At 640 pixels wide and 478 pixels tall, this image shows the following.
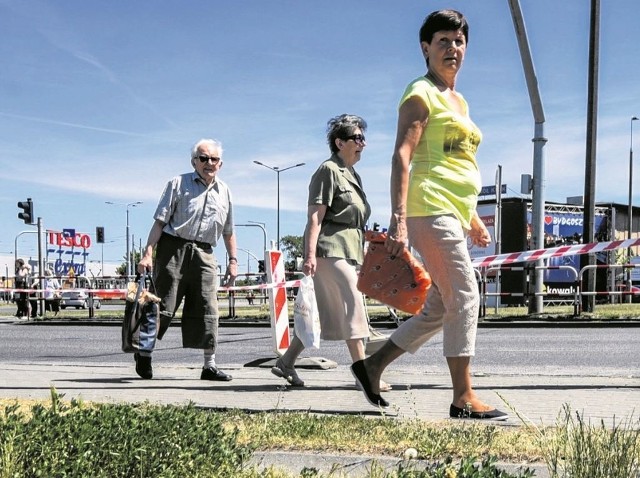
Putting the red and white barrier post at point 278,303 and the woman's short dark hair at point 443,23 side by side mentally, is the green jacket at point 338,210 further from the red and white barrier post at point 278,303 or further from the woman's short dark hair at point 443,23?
the red and white barrier post at point 278,303

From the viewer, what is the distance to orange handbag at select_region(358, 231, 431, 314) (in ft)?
16.3

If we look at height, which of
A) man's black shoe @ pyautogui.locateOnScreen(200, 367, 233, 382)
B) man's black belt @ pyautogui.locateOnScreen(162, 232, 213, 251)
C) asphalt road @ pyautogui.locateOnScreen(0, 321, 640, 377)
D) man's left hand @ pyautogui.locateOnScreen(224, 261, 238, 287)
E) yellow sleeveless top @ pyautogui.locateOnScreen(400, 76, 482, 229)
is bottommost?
asphalt road @ pyautogui.locateOnScreen(0, 321, 640, 377)

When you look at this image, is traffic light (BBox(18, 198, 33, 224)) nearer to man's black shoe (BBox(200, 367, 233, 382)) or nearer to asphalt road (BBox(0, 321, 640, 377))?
asphalt road (BBox(0, 321, 640, 377))

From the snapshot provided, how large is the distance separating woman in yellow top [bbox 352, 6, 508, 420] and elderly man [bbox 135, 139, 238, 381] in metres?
2.45

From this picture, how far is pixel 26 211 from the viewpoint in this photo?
90.1ft

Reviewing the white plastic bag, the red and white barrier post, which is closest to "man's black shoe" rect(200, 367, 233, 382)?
the white plastic bag

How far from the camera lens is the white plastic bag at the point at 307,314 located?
6.55 metres

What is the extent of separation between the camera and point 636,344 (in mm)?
11625

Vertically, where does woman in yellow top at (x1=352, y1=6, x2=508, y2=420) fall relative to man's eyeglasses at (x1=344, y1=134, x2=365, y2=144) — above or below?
below

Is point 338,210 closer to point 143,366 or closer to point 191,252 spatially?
point 191,252

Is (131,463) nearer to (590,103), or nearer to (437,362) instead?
(437,362)

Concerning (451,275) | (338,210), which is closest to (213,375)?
(338,210)

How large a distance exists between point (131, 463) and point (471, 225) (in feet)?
9.82

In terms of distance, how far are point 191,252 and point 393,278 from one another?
8.37ft
